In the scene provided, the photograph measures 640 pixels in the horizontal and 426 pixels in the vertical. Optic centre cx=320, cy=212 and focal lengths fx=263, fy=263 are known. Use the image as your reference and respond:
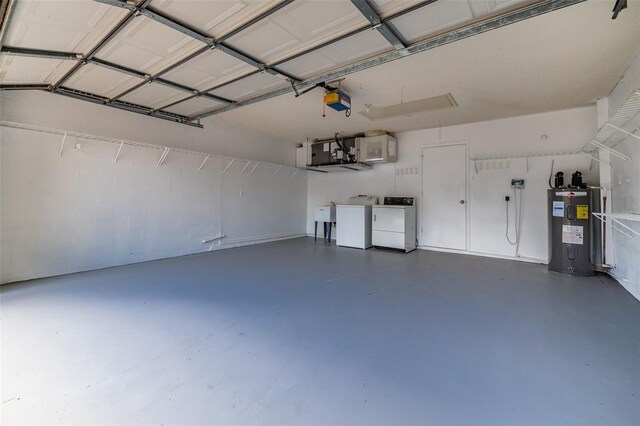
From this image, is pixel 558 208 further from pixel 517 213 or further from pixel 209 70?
pixel 209 70

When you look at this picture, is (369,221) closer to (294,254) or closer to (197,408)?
(294,254)

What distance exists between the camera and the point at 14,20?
2.03 meters

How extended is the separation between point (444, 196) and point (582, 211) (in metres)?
2.15

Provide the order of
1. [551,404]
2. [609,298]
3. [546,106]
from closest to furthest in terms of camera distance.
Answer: [551,404], [609,298], [546,106]

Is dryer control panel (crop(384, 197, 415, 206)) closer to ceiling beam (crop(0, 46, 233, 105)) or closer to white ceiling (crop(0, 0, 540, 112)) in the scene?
white ceiling (crop(0, 0, 540, 112))

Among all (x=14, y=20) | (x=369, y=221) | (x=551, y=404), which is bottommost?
(x=551, y=404)

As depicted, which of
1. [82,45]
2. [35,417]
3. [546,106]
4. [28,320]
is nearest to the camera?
[35,417]

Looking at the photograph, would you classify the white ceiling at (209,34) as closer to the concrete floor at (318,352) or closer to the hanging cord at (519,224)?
the concrete floor at (318,352)

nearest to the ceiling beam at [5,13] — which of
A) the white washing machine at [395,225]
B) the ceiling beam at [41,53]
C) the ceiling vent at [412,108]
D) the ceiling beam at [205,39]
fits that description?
the ceiling beam at [41,53]

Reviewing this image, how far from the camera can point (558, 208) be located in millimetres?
3885

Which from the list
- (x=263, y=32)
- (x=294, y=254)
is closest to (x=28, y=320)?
(x=263, y=32)

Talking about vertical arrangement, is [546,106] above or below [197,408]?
above

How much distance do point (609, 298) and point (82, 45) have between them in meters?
5.90

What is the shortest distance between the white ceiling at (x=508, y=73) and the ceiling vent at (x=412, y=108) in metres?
0.14
